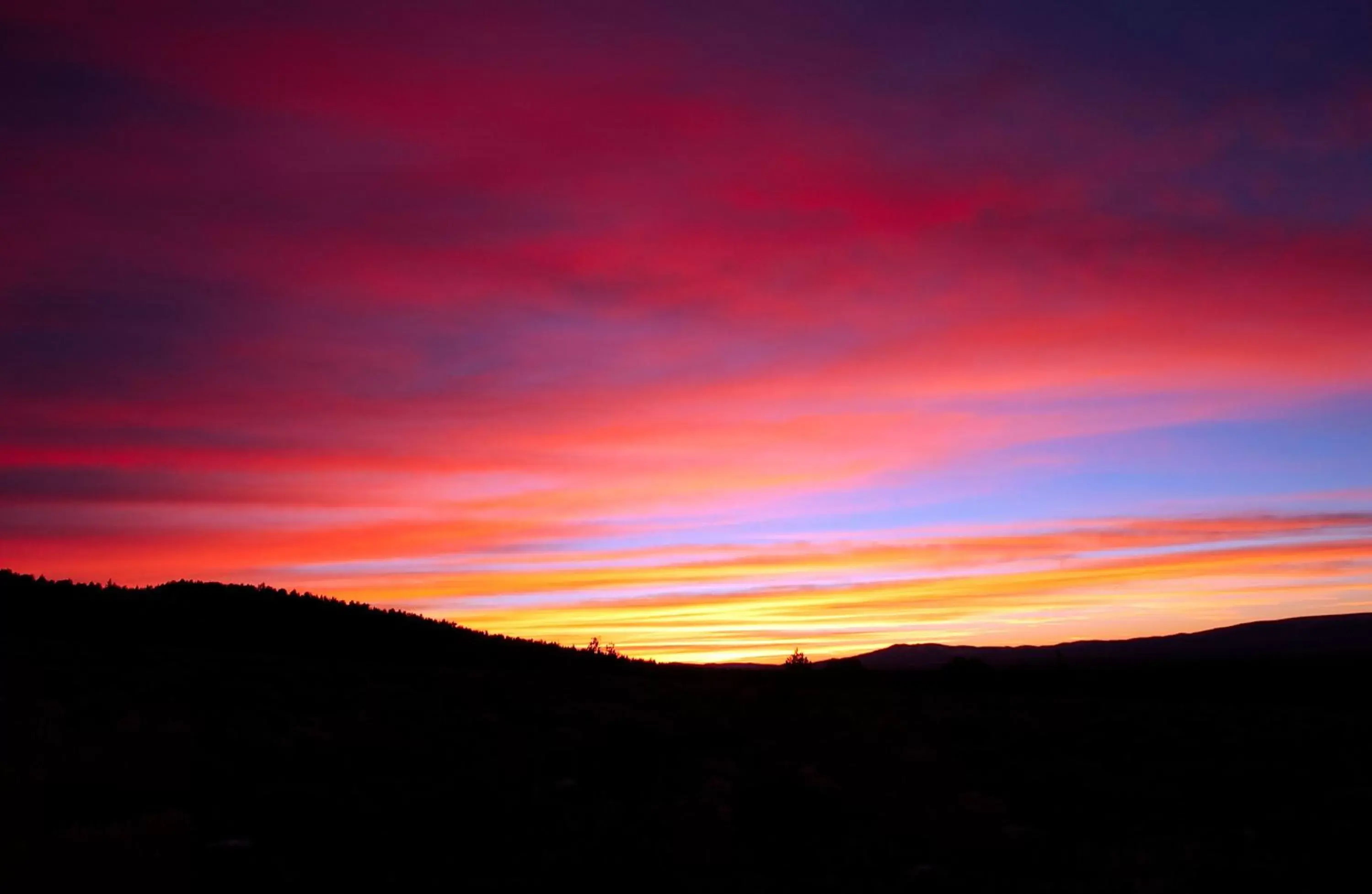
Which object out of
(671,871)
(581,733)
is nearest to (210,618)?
(581,733)

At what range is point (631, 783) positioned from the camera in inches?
562

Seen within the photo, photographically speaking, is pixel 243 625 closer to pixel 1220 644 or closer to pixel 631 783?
pixel 631 783

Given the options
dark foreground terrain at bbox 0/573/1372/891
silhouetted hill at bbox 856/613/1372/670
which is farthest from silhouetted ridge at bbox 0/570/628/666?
silhouetted hill at bbox 856/613/1372/670

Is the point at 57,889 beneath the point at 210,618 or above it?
beneath

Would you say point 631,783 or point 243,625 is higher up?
point 243,625

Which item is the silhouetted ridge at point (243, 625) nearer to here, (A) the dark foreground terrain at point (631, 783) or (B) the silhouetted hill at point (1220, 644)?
(A) the dark foreground terrain at point (631, 783)

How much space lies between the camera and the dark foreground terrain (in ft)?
34.4

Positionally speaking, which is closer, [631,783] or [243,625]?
[631,783]

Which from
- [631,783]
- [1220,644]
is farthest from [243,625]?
[1220,644]

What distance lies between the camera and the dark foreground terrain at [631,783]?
10500 millimetres

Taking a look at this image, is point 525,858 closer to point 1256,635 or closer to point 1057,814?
point 1057,814

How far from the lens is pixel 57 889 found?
946 centimetres

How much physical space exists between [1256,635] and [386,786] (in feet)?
361

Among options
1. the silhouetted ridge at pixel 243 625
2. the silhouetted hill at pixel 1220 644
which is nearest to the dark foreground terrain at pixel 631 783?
the silhouetted ridge at pixel 243 625
